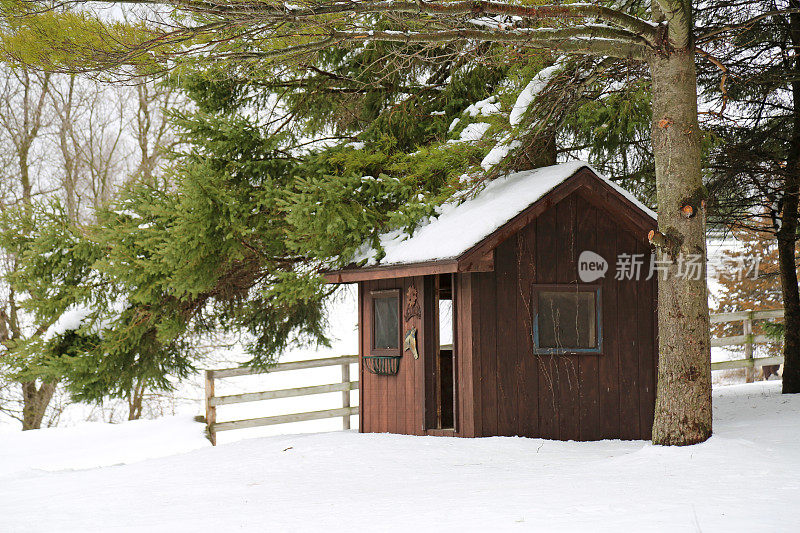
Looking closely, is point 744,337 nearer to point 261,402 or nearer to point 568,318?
point 568,318

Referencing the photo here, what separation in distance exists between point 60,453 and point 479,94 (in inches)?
368

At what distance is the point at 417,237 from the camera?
1010cm

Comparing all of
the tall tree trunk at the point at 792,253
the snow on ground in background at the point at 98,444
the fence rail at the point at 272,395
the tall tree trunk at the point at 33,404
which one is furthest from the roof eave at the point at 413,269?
the tall tree trunk at the point at 33,404

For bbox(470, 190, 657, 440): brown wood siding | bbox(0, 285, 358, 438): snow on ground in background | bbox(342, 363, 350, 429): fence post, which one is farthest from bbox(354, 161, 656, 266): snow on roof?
bbox(0, 285, 358, 438): snow on ground in background

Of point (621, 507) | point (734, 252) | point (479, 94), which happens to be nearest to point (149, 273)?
point (479, 94)

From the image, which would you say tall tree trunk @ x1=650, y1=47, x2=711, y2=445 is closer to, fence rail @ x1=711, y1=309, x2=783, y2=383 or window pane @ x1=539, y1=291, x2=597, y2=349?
window pane @ x1=539, y1=291, x2=597, y2=349

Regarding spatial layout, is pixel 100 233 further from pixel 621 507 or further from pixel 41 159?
pixel 621 507

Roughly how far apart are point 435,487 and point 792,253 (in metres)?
8.99

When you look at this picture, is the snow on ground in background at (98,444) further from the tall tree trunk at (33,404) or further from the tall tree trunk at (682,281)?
the tall tree trunk at (682,281)

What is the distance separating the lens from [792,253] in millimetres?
12719

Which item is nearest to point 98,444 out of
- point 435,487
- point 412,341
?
point 412,341

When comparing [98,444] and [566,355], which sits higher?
[566,355]

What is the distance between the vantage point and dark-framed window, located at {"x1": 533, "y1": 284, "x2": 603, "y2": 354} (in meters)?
9.44

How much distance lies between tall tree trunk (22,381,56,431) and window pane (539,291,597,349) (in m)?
13.1
